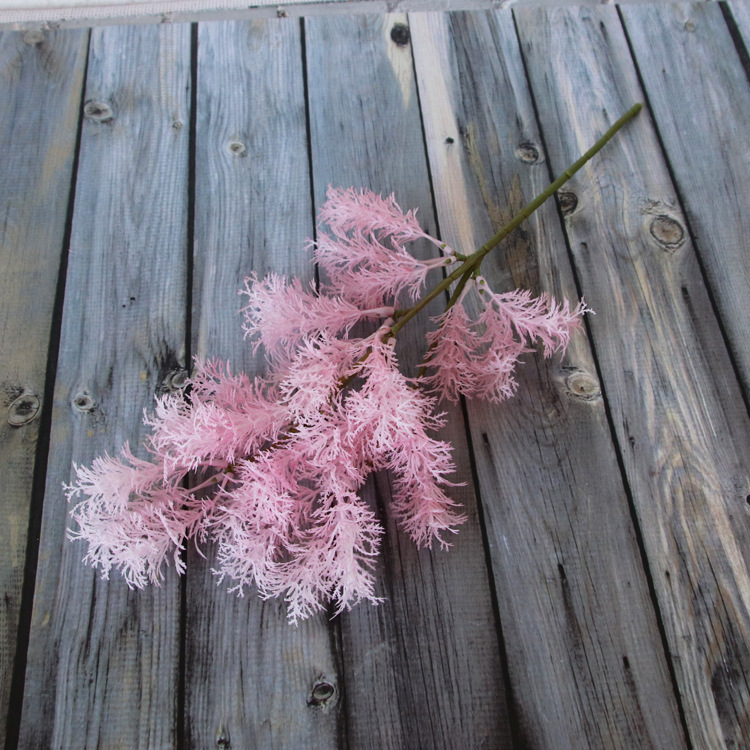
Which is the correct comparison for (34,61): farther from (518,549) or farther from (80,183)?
(518,549)

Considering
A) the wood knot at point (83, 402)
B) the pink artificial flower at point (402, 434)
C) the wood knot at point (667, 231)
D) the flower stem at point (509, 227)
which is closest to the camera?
the pink artificial flower at point (402, 434)

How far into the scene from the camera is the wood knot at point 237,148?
1004 millimetres

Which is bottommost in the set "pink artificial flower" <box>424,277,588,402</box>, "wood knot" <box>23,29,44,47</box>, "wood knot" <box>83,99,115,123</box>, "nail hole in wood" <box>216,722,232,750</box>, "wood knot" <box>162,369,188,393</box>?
"nail hole in wood" <box>216,722,232,750</box>

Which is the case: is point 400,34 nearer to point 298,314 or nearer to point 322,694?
point 298,314

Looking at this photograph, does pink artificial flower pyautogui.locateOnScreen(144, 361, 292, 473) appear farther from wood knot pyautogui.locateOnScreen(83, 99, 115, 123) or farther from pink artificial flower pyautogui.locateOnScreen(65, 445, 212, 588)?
wood knot pyautogui.locateOnScreen(83, 99, 115, 123)

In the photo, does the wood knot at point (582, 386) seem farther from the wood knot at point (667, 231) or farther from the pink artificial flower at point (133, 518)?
the pink artificial flower at point (133, 518)

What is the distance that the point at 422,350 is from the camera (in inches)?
34.4

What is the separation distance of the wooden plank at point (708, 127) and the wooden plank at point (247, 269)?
2.01 feet

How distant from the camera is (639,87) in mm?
1067

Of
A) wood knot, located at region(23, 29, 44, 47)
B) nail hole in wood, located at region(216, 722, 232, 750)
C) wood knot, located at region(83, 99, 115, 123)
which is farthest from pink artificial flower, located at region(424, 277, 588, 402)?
wood knot, located at region(23, 29, 44, 47)

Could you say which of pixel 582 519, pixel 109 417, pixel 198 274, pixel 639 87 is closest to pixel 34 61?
pixel 198 274

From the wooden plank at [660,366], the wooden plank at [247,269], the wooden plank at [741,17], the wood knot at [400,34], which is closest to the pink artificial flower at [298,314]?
the wooden plank at [247,269]

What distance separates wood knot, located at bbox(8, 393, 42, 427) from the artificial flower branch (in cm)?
13

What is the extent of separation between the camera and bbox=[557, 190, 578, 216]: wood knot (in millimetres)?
974
